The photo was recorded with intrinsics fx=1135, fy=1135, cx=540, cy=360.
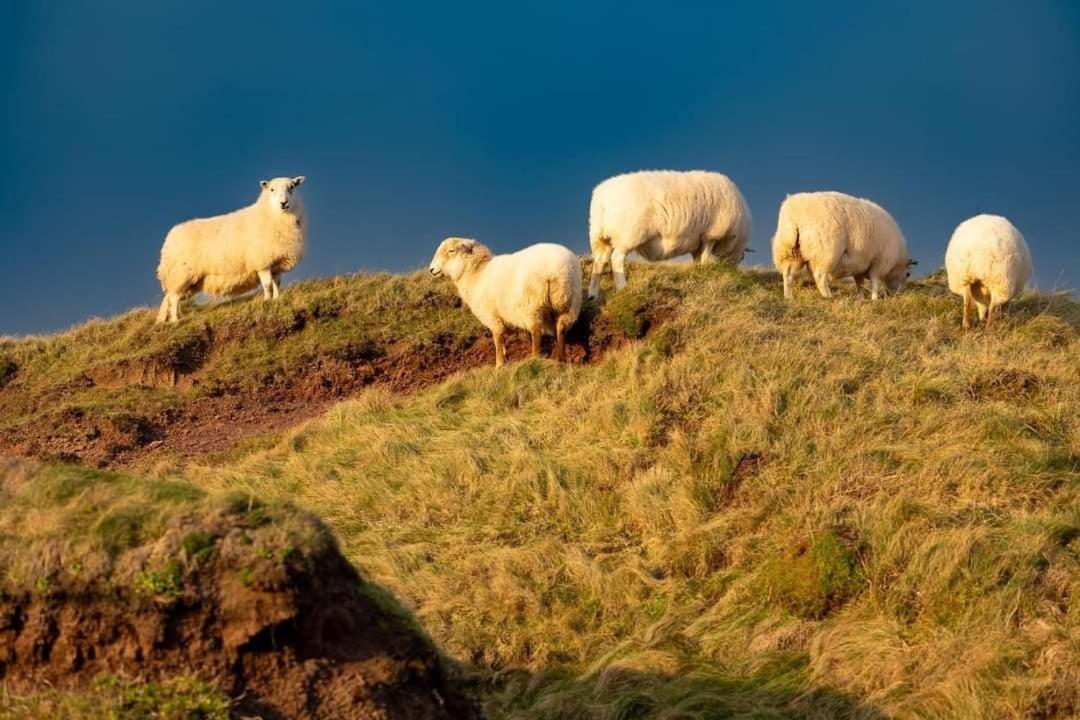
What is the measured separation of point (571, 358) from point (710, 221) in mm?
4167

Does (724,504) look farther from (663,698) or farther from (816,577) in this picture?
(663,698)

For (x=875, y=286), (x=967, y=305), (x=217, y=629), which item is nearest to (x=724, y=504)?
(x=217, y=629)

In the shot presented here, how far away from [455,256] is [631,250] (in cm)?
296

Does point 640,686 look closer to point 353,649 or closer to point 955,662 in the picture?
point 955,662

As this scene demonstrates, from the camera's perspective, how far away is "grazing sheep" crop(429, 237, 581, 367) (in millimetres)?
16078

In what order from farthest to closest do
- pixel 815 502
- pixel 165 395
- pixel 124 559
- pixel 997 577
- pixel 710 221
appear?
1. pixel 710 221
2. pixel 165 395
3. pixel 815 502
4. pixel 997 577
5. pixel 124 559

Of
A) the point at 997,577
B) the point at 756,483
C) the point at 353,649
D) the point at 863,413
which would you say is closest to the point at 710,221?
the point at 863,413

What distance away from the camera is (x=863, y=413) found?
41.8 feet

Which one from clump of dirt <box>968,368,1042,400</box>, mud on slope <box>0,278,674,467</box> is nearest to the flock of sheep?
mud on slope <box>0,278,674,467</box>

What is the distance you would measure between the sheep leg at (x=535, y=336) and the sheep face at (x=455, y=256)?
1.84m

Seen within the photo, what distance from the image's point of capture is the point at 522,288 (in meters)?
16.2

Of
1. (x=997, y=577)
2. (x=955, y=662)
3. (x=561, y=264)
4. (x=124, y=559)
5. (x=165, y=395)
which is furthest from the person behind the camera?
(x=165, y=395)

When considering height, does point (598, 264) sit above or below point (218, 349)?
above

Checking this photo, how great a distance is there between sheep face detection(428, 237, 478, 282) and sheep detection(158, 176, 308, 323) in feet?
13.0
